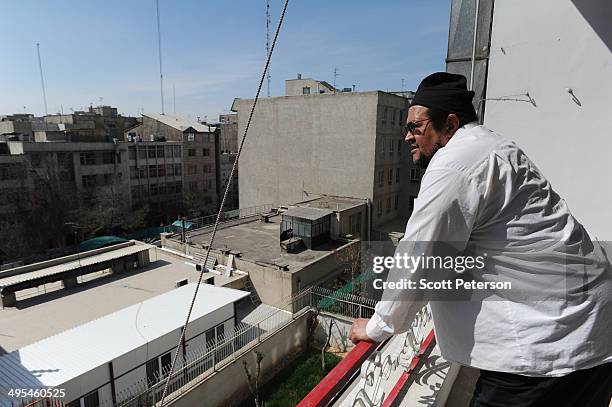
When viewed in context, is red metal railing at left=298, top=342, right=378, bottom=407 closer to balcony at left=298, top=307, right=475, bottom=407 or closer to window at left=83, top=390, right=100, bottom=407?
balcony at left=298, top=307, right=475, bottom=407

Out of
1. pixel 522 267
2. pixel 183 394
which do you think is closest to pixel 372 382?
pixel 522 267

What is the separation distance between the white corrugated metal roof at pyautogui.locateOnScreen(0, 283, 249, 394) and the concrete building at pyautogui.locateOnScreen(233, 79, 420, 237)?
11.1 meters

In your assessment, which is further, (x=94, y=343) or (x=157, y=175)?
(x=157, y=175)

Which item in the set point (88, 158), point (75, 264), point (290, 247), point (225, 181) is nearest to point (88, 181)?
point (88, 158)

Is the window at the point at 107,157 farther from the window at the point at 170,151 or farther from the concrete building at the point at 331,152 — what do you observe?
the concrete building at the point at 331,152

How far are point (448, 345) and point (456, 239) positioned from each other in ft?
1.22

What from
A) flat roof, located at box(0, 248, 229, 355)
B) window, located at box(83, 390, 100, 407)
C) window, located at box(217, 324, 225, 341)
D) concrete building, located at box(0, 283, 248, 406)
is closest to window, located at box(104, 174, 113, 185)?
flat roof, located at box(0, 248, 229, 355)

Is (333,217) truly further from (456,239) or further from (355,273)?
(456,239)

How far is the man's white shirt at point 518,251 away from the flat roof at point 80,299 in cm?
1142

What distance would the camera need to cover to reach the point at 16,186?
20.3m

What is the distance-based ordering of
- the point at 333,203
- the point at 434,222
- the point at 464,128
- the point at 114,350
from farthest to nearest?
the point at 333,203
the point at 114,350
the point at 464,128
the point at 434,222

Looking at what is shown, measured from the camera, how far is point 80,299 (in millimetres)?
11781

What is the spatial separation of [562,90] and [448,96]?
10.3ft

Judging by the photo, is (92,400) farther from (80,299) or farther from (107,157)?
(107,157)
